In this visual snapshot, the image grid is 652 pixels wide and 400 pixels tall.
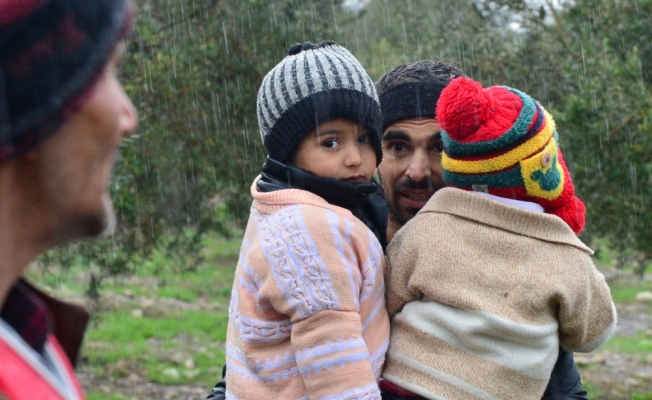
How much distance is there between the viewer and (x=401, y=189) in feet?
9.14

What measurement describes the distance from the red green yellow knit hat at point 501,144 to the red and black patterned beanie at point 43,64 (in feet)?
4.02

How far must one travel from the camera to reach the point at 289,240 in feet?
6.84

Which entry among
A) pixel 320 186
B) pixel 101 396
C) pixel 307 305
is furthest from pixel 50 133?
pixel 101 396

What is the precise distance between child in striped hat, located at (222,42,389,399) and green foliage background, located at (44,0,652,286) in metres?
3.16

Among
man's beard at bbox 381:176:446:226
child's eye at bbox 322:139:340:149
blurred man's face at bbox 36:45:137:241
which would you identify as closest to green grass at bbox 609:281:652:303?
man's beard at bbox 381:176:446:226

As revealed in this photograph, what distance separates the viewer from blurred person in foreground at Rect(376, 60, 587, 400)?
274cm

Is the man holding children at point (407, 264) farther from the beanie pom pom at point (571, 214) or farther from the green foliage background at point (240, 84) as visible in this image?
the green foliage background at point (240, 84)

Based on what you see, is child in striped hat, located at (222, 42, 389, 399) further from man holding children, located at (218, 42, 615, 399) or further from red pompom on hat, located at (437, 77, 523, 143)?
red pompom on hat, located at (437, 77, 523, 143)

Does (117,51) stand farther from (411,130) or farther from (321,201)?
(411,130)

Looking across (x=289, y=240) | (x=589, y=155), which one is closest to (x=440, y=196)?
(x=289, y=240)

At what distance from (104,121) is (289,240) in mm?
939

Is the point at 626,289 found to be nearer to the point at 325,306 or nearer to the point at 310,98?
the point at 310,98

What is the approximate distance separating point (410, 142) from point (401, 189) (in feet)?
0.55

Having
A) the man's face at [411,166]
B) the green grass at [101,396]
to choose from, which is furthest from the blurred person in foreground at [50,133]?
the green grass at [101,396]
